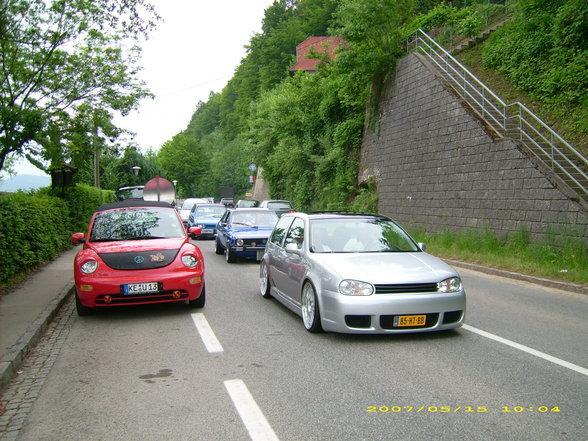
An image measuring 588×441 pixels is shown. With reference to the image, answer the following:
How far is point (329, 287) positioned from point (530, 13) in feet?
58.1

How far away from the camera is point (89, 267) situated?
773cm

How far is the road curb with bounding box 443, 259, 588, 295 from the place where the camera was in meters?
10.2

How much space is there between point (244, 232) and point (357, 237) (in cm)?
850

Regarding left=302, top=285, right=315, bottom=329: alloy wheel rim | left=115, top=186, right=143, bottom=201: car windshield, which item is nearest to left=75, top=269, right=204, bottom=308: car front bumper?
left=302, top=285, right=315, bottom=329: alloy wheel rim

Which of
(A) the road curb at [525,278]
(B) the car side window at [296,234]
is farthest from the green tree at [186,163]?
(B) the car side window at [296,234]

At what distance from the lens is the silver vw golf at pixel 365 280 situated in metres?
5.97

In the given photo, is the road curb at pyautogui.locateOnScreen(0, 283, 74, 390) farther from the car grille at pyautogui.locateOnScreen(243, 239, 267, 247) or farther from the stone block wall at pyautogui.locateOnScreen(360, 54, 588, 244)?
the stone block wall at pyautogui.locateOnScreen(360, 54, 588, 244)

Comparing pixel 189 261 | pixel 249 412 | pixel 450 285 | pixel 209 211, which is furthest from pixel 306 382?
pixel 209 211

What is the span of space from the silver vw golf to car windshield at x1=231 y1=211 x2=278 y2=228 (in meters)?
8.60

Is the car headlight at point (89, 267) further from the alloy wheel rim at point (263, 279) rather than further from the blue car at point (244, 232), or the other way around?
the blue car at point (244, 232)

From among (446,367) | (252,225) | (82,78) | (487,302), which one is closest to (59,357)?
(446,367)

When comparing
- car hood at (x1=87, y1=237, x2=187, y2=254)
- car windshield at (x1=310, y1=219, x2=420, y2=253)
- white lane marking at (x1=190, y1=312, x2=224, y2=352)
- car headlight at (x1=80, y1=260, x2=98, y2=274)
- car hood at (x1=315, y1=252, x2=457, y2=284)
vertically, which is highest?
car windshield at (x1=310, y1=219, x2=420, y2=253)

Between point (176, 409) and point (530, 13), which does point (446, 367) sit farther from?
point (530, 13)

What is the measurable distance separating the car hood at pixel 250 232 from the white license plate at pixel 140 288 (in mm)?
7400
